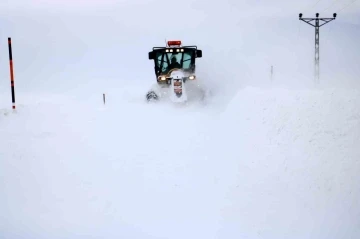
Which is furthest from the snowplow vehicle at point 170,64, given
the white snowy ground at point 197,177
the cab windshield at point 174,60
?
the white snowy ground at point 197,177

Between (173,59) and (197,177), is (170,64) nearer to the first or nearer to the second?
(173,59)

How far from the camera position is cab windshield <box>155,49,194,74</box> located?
1805 cm

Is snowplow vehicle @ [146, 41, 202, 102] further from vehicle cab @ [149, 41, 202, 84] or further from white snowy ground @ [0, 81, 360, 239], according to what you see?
white snowy ground @ [0, 81, 360, 239]

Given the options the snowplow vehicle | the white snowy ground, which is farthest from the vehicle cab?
the white snowy ground

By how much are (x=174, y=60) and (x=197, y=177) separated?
11.6 metres

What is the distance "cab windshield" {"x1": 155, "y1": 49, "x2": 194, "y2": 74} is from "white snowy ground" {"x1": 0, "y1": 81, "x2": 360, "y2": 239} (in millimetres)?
7289

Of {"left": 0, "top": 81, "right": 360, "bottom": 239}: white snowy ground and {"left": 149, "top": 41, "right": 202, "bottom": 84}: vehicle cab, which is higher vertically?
{"left": 149, "top": 41, "right": 202, "bottom": 84}: vehicle cab

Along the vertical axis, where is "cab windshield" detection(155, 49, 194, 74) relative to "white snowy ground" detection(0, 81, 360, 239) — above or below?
above

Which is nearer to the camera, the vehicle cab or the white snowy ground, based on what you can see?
the white snowy ground

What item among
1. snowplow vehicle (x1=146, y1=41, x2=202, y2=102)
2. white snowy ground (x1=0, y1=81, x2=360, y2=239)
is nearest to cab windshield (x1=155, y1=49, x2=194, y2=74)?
snowplow vehicle (x1=146, y1=41, x2=202, y2=102)

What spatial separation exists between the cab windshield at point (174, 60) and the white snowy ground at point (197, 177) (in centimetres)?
729

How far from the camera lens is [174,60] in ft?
59.3

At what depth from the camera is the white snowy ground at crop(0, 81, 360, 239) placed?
220 inches

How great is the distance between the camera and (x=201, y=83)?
18.9 metres
